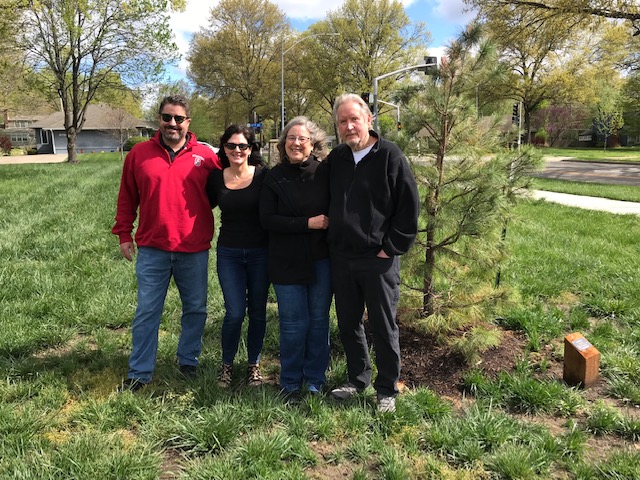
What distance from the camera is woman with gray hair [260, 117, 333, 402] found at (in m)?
2.97

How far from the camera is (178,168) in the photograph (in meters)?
3.17

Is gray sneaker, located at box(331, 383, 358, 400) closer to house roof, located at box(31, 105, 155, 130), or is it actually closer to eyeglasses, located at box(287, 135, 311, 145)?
eyeglasses, located at box(287, 135, 311, 145)

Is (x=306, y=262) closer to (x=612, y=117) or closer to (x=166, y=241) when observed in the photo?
(x=166, y=241)

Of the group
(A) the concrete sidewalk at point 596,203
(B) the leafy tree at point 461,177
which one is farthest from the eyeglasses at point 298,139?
(A) the concrete sidewalk at point 596,203

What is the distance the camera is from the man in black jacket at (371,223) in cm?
279

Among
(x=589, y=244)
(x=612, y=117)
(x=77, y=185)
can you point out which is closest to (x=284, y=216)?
(x=589, y=244)

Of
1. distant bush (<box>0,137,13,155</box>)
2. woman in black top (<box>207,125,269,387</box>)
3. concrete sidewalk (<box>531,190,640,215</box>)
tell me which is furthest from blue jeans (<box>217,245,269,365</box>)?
distant bush (<box>0,137,13,155</box>)

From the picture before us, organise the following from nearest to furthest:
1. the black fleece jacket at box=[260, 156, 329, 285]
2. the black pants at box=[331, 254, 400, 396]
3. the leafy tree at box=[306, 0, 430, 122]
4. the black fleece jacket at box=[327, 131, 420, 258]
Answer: the black fleece jacket at box=[327, 131, 420, 258], the black pants at box=[331, 254, 400, 396], the black fleece jacket at box=[260, 156, 329, 285], the leafy tree at box=[306, 0, 430, 122]

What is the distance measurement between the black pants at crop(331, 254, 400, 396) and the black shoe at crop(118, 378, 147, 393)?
1423 millimetres

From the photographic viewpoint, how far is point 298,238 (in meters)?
3.03

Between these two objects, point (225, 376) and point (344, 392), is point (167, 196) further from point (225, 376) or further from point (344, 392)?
point (344, 392)

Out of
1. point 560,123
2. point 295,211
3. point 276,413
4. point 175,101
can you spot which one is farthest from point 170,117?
point 560,123

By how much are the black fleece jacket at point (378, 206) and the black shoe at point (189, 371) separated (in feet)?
4.86

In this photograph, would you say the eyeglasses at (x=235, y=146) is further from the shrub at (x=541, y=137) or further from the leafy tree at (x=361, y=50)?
the shrub at (x=541, y=137)
